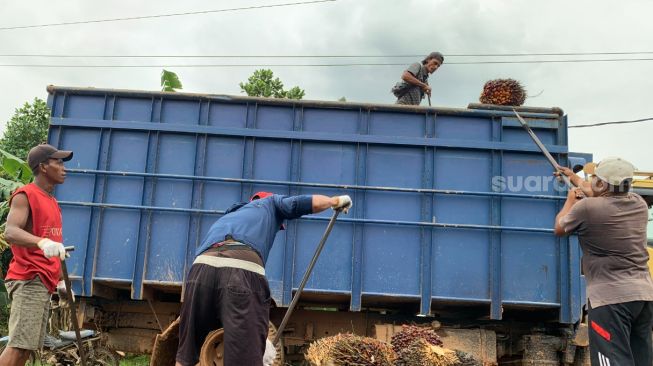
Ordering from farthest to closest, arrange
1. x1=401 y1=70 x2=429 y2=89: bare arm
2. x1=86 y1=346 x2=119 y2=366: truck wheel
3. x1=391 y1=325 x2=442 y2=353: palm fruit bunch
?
x1=401 y1=70 x2=429 y2=89: bare arm
x1=86 y1=346 x2=119 y2=366: truck wheel
x1=391 y1=325 x2=442 y2=353: palm fruit bunch

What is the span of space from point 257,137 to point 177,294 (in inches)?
79.7

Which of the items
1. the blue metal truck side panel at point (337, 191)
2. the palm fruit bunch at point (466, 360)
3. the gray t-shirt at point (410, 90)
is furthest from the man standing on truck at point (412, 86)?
the palm fruit bunch at point (466, 360)

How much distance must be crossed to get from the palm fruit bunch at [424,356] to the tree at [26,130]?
12254 mm

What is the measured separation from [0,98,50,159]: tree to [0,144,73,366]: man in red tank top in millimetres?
10830

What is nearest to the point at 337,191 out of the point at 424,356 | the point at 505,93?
the point at 424,356

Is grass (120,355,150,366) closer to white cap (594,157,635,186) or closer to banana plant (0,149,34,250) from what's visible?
banana plant (0,149,34,250)

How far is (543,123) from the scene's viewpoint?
19.0 ft

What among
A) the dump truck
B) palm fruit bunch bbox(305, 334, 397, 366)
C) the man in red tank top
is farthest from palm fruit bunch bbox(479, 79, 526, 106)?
the man in red tank top

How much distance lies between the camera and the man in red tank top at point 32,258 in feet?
12.1

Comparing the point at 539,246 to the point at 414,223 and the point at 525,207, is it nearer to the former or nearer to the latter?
the point at 525,207

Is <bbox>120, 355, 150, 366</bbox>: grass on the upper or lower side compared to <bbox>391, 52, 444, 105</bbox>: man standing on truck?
lower

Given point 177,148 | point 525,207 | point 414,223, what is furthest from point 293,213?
point 525,207

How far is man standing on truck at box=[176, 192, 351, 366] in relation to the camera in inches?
120

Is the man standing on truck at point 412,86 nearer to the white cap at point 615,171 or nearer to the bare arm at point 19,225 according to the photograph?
the white cap at point 615,171
